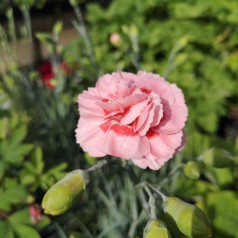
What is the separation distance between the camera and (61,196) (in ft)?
2.07

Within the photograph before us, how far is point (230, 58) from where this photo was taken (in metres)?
1.94

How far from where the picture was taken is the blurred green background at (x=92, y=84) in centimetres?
95

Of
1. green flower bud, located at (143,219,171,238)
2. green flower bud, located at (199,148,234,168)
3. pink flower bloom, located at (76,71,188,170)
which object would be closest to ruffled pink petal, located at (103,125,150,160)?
pink flower bloom, located at (76,71,188,170)

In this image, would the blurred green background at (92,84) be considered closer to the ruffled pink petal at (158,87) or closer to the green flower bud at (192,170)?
the green flower bud at (192,170)

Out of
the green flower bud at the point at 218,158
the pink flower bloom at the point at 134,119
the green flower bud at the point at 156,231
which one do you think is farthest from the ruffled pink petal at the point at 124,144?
the green flower bud at the point at 218,158

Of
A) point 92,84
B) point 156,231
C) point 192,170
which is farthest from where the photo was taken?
point 92,84

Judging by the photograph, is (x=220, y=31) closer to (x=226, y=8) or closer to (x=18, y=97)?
(x=226, y=8)

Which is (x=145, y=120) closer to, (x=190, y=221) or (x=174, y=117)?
(x=174, y=117)

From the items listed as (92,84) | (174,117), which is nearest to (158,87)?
(174,117)

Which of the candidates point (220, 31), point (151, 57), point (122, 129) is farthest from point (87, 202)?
point (220, 31)

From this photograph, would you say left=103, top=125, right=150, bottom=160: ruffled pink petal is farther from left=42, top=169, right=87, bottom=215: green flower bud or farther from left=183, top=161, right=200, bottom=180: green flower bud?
left=183, top=161, right=200, bottom=180: green flower bud

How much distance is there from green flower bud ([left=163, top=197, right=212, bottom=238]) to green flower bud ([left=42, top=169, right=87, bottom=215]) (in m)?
0.15

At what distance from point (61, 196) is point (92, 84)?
88 centimetres

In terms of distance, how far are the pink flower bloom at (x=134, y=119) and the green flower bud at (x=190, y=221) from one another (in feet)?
0.24
